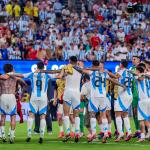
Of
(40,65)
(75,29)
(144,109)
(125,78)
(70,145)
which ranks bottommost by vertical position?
(70,145)

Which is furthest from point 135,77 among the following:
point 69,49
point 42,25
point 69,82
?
point 42,25

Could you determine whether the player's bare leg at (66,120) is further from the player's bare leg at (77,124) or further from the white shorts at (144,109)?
the white shorts at (144,109)

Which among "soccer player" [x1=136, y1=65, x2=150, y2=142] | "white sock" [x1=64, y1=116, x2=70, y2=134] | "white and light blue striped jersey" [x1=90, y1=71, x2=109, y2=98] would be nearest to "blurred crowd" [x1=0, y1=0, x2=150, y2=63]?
"white sock" [x1=64, y1=116, x2=70, y2=134]

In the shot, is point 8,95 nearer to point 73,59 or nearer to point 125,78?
point 73,59

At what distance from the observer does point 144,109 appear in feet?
87.4

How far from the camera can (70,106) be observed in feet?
88.1

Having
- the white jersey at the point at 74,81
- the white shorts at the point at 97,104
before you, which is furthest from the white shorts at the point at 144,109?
the white jersey at the point at 74,81

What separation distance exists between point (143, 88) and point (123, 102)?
0.82 meters

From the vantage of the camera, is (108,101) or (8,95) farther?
(108,101)

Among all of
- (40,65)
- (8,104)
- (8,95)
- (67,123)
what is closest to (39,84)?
(40,65)

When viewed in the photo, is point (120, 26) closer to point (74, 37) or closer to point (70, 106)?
point (74, 37)

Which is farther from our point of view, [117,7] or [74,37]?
[117,7]

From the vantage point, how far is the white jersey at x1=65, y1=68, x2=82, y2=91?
87.0ft

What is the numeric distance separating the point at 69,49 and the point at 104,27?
4529 mm
